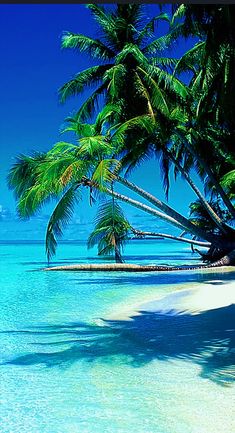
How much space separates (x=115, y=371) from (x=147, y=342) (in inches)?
26.2

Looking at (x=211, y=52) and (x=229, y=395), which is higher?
(x=211, y=52)

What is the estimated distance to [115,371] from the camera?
2.95 m

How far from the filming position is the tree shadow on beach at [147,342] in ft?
10.3

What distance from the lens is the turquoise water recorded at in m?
2.22

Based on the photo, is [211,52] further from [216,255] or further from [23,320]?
[216,255]

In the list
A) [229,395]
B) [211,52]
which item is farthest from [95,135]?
[229,395]

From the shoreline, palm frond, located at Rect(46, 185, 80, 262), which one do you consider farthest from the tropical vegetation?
the shoreline

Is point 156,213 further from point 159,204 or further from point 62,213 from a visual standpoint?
point 62,213

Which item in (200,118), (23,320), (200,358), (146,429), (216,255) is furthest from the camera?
(216,255)

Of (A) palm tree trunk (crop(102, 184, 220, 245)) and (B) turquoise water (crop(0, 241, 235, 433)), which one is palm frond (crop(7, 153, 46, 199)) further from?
(B) turquoise water (crop(0, 241, 235, 433))

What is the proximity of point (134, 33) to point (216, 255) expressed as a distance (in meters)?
5.06

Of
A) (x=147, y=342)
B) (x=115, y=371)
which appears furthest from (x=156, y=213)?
(x=115, y=371)

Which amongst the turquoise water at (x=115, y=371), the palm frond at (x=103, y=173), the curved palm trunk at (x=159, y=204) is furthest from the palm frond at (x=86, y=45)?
the turquoise water at (x=115, y=371)

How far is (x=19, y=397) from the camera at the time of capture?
256cm
